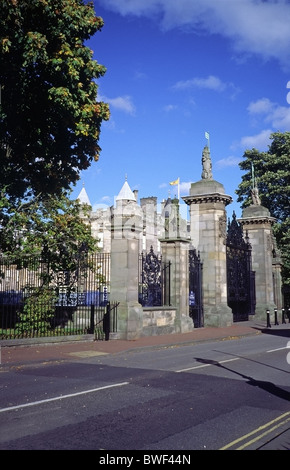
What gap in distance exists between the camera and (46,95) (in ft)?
47.3

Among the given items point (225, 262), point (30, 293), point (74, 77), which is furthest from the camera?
point (225, 262)

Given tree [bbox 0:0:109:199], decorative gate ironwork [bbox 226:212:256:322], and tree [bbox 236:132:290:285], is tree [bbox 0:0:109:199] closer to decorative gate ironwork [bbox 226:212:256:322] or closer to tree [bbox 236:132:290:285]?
decorative gate ironwork [bbox 226:212:256:322]

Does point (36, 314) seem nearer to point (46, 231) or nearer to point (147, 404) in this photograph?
point (46, 231)

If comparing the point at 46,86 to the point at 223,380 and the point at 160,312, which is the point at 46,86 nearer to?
the point at 160,312

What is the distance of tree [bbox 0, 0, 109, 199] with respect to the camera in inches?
515

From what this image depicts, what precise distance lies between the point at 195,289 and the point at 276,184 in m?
18.4

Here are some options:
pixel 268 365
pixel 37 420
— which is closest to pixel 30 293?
pixel 268 365

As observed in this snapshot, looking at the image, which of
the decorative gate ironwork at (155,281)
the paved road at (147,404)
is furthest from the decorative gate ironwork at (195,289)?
the paved road at (147,404)

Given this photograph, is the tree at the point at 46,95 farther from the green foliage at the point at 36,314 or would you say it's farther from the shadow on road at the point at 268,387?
the shadow on road at the point at 268,387

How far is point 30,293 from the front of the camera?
16484mm

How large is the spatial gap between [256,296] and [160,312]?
38.8 feet

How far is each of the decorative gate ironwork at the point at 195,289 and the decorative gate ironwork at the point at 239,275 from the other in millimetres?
2964

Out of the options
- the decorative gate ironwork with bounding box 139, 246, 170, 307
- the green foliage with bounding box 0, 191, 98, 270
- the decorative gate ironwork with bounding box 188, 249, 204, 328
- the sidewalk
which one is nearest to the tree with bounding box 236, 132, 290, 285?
the decorative gate ironwork with bounding box 188, 249, 204, 328

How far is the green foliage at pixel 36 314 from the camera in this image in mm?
15344
